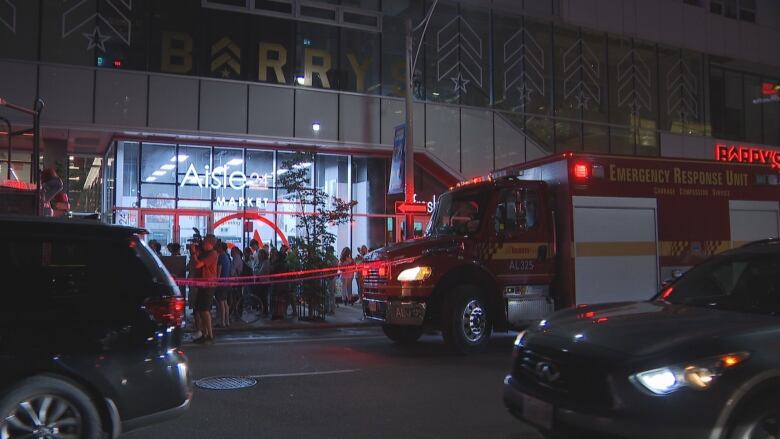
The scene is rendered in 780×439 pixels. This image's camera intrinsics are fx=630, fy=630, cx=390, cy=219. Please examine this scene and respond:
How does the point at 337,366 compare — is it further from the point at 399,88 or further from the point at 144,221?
the point at 399,88

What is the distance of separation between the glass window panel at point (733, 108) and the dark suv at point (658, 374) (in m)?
27.9

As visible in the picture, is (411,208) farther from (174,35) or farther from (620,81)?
(620,81)

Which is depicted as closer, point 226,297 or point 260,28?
point 226,297

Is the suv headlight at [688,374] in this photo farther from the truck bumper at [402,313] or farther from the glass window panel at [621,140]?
the glass window panel at [621,140]

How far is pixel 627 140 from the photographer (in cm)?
2627

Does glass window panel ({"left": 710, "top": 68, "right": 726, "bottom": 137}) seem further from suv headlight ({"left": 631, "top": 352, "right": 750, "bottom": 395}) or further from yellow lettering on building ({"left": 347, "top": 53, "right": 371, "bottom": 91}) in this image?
suv headlight ({"left": 631, "top": 352, "right": 750, "bottom": 395})

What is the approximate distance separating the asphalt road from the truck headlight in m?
1.19

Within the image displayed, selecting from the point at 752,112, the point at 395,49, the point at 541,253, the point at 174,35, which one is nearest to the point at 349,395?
the point at 541,253

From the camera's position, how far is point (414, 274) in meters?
9.44

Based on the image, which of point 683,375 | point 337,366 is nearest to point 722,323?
point 683,375

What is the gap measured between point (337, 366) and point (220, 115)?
12.6m

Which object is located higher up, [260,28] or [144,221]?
[260,28]

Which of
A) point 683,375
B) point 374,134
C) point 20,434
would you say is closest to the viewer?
point 683,375

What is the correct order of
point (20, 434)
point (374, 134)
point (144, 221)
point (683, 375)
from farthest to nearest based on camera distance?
point (374, 134), point (144, 221), point (20, 434), point (683, 375)
